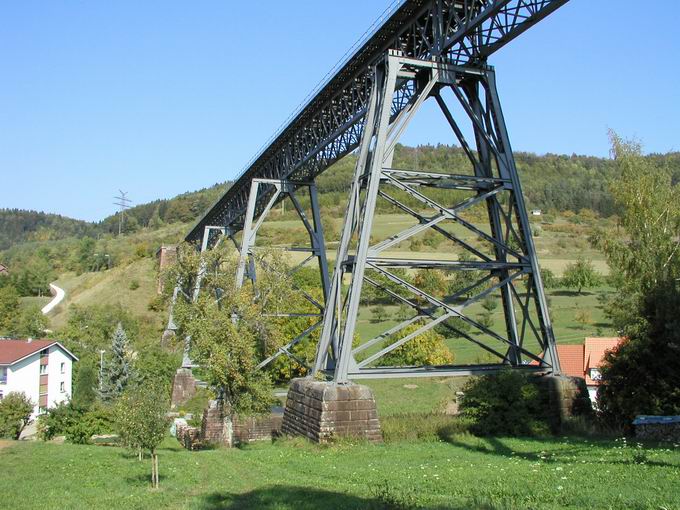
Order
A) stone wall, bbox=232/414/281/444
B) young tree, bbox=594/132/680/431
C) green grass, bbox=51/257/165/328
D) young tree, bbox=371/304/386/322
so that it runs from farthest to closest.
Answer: green grass, bbox=51/257/165/328, young tree, bbox=371/304/386/322, stone wall, bbox=232/414/281/444, young tree, bbox=594/132/680/431

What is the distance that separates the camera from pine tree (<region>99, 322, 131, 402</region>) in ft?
128

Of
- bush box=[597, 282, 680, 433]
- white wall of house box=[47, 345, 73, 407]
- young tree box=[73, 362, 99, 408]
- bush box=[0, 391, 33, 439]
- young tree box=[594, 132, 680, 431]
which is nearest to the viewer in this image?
bush box=[597, 282, 680, 433]

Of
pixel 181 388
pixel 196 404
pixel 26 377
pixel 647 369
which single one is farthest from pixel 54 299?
pixel 647 369

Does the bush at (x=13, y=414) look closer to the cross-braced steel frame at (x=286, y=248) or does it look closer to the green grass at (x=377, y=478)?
the cross-braced steel frame at (x=286, y=248)

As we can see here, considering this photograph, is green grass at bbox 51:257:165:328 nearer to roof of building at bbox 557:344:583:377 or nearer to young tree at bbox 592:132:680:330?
roof of building at bbox 557:344:583:377

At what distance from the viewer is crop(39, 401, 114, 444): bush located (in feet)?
85.5

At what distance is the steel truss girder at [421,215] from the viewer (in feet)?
43.0

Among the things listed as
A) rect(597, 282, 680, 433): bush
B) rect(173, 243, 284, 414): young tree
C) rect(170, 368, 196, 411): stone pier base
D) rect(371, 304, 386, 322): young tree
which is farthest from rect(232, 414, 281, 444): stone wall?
rect(371, 304, 386, 322): young tree

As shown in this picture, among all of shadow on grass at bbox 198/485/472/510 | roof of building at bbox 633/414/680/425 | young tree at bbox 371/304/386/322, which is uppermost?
young tree at bbox 371/304/386/322

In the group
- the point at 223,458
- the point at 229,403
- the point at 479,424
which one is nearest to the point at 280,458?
the point at 223,458

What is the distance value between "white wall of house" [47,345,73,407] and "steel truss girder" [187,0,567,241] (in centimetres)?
2506

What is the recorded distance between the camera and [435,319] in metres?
13.7

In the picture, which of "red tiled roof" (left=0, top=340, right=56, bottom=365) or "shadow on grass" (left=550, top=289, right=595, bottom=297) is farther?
"shadow on grass" (left=550, top=289, right=595, bottom=297)

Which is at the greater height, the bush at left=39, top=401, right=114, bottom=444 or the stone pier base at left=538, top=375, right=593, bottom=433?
the stone pier base at left=538, top=375, right=593, bottom=433
